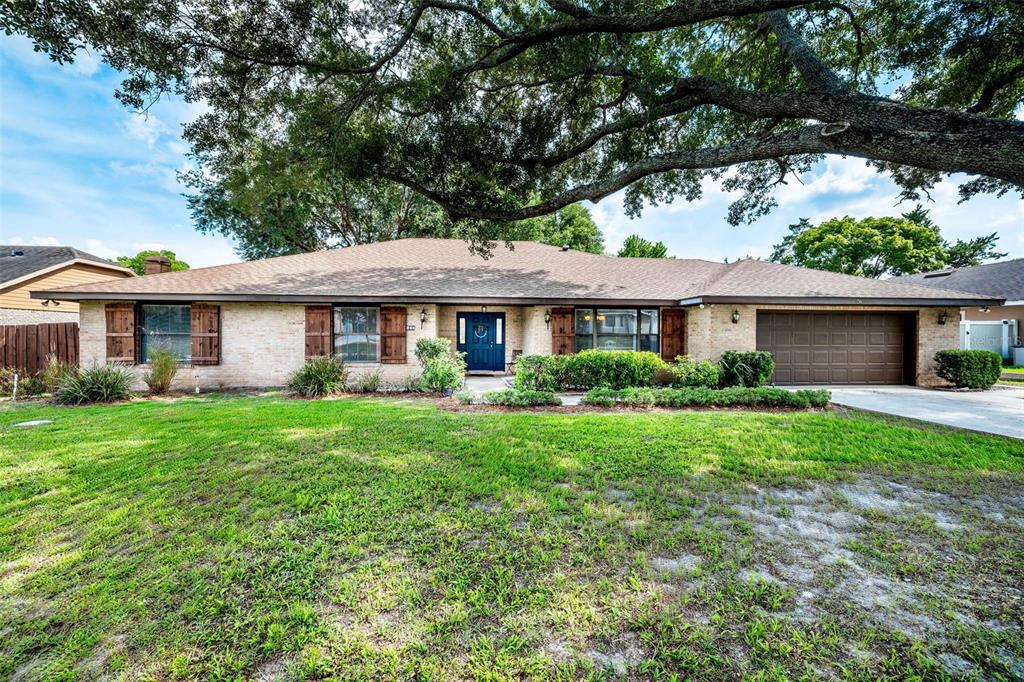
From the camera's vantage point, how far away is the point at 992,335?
59.3 ft

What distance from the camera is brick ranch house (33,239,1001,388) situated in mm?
10297

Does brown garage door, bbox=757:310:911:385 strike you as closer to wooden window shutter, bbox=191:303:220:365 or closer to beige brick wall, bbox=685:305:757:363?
beige brick wall, bbox=685:305:757:363

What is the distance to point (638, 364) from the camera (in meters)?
9.36

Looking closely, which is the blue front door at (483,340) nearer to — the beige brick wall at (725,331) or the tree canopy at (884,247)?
the beige brick wall at (725,331)

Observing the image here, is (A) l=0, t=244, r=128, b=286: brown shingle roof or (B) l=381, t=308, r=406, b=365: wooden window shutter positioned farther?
(A) l=0, t=244, r=128, b=286: brown shingle roof

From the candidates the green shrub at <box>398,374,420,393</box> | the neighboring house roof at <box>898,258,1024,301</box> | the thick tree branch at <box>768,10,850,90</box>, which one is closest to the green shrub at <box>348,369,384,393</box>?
the green shrub at <box>398,374,420,393</box>

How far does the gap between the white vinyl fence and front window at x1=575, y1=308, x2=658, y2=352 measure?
56.2ft

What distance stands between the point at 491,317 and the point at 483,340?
77cm

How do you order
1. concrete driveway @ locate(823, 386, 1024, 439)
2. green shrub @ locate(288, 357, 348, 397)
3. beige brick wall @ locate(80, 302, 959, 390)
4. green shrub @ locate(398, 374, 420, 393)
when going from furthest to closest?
1. beige brick wall @ locate(80, 302, 959, 390)
2. green shrub @ locate(398, 374, 420, 393)
3. green shrub @ locate(288, 357, 348, 397)
4. concrete driveway @ locate(823, 386, 1024, 439)

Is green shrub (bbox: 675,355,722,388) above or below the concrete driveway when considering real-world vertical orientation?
above

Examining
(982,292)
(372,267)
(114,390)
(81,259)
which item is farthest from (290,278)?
(982,292)

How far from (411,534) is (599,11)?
264 inches

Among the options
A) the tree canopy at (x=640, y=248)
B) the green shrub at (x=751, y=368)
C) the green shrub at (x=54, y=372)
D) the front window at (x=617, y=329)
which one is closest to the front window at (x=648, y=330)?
the front window at (x=617, y=329)

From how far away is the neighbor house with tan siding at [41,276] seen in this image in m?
15.4
